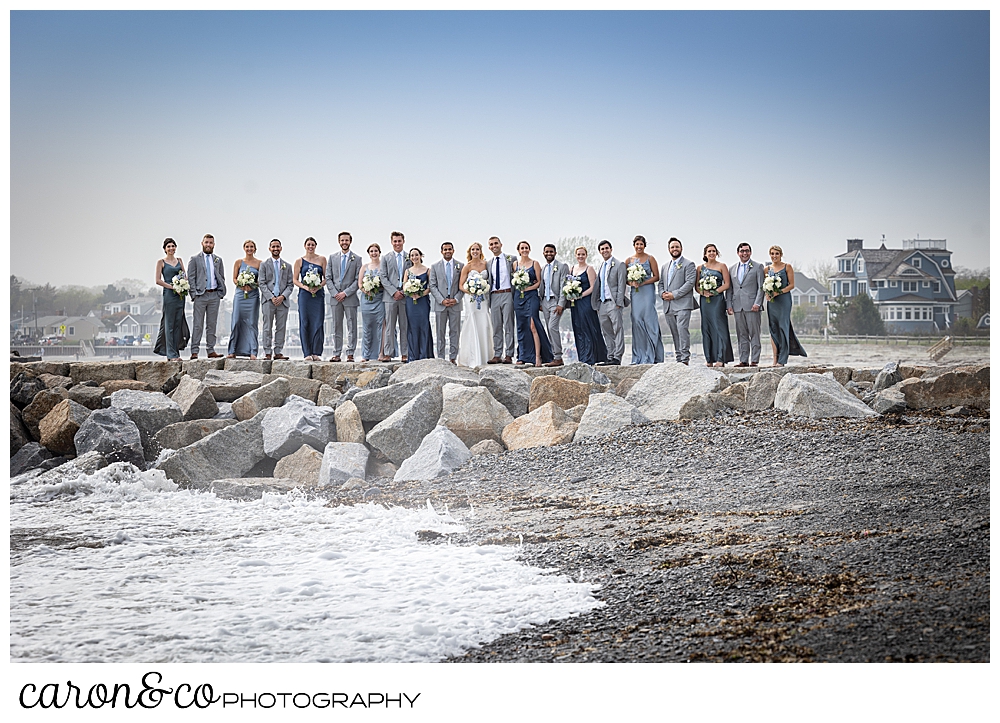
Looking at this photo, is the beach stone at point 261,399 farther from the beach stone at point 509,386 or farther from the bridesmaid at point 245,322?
the beach stone at point 509,386

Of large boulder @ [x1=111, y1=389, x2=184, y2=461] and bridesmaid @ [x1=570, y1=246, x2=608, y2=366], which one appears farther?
bridesmaid @ [x1=570, y1=246, x2=608, y2=366]

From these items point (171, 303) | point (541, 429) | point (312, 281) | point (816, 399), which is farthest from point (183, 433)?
point (816, 399)

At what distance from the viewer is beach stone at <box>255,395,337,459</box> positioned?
6645 millimetres

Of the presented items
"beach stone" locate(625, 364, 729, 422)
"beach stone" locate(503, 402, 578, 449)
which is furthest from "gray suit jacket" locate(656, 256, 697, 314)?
"beach stone" locate(503, 402, 578, 449)

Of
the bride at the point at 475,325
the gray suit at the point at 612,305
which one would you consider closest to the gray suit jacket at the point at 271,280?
the bride at the point at 475,325

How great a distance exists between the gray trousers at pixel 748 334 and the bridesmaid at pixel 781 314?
12cm

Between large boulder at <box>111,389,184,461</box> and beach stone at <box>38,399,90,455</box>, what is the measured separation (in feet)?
0.97

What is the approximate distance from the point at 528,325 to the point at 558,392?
148 centimetres

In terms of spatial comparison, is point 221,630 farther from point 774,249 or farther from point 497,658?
point 774,249

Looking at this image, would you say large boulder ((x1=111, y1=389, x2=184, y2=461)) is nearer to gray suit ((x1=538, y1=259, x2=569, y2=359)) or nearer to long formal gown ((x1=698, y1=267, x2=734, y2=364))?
gray suit ((x1=538, y1=259, x2=569, y2=359))

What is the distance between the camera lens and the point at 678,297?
8430 mm

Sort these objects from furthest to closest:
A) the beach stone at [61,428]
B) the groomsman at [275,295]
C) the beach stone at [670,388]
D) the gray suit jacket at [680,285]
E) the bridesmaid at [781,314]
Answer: the groomsman at [275,295] → the gray suit jacket at [680,285] → the bridesmaid at [781,314] → the beach stone at [61,428] → the beach stone at [670,388]

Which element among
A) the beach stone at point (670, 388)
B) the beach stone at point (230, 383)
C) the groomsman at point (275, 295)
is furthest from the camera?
the groomsman at point (275, 295)

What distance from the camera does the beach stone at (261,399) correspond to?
23.9ft
